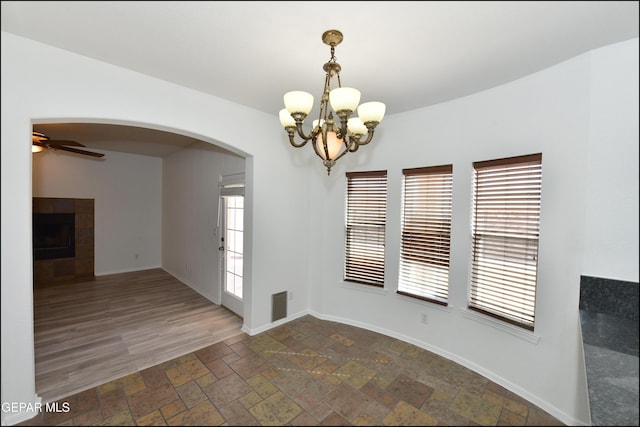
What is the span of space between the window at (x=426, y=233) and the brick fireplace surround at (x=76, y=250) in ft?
21.8

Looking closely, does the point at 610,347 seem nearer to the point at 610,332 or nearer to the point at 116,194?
the point at 610,332

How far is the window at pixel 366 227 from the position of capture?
11.7ft

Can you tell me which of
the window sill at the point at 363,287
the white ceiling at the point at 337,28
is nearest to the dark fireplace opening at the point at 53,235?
the white ceiling at the point at 337,28

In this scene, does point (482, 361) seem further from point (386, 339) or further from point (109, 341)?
point (109, 341)

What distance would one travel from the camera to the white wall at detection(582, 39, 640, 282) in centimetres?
187

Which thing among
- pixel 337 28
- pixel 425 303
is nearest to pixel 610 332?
pixel 425 303

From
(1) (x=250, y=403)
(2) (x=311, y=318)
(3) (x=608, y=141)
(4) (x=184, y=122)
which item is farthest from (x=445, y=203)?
(4) (x=184, y=122)

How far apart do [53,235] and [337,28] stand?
23.2ft

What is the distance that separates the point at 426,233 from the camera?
317cm

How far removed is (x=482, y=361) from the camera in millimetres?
2727

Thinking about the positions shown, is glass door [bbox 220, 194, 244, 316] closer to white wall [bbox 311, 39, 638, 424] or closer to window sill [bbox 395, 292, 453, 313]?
white wall [bbox 311, 39, 638, 424]

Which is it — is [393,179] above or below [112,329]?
above

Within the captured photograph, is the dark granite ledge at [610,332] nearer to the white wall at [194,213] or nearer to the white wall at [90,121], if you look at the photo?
the white wall at [90,121]

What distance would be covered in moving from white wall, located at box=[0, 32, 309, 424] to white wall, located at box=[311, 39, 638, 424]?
153 centimetres
